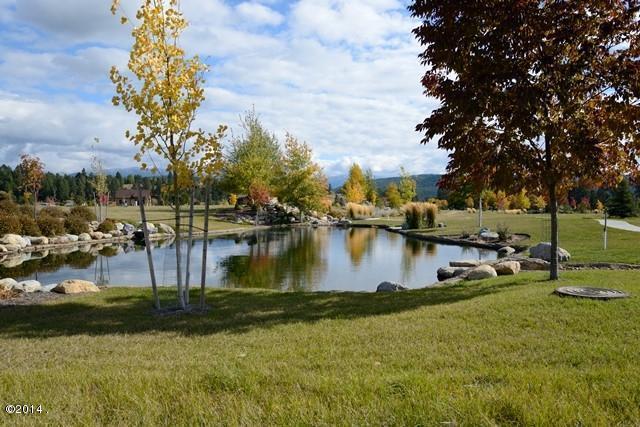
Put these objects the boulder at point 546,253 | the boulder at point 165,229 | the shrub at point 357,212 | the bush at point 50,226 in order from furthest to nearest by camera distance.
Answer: the shrub at point 357,212, the boulder at point 165,229, the bush at point 50,226, the boulder at point 546,253

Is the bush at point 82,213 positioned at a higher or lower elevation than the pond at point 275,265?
higher

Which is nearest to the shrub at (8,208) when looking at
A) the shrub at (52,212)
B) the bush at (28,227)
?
the bush at (28,227)

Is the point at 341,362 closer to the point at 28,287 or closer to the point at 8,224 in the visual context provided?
the point at 28,287

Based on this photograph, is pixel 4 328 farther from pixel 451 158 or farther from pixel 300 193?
pixel 300 193

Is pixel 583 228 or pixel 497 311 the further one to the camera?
pixel 583 228

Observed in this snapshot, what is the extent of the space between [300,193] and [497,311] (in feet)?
117

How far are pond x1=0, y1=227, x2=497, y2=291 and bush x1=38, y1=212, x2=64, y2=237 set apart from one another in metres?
3.18

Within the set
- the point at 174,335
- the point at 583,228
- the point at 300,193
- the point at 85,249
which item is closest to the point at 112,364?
the point at 174,335

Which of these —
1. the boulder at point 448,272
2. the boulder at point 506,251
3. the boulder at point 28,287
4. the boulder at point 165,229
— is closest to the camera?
the boulder at point 28,287

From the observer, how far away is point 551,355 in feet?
14.8

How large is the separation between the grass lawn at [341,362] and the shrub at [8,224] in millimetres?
17462

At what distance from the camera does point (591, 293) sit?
680 cm

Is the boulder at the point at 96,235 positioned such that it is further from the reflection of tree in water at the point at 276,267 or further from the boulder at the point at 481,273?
the boulder at the point at 481,273

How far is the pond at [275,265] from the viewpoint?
13.2 meters
